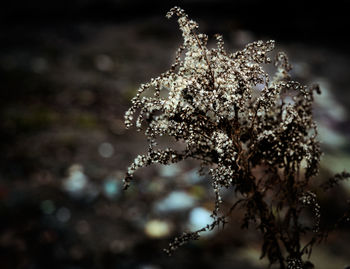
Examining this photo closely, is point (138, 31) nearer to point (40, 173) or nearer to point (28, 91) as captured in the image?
point (28, 91)

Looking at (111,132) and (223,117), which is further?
(111,132)

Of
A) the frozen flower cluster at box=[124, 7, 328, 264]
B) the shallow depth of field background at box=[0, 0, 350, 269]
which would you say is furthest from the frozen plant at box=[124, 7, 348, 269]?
the shallow depth of field background at box=[0, 0, 350, 269]

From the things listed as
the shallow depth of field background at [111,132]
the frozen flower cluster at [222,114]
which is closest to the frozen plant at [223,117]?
the frozen flower cluster at [222,114]

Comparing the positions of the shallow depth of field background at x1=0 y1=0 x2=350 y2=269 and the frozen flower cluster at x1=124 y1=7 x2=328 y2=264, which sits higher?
the shallow depth of field background at x1=0 y1=0 x2=350 y2=269

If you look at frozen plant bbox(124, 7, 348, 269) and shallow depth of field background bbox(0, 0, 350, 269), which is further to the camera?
shallow depth of field background bbox(0, 0, 350, 269)

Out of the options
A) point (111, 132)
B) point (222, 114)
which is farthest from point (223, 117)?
point (111, 132)

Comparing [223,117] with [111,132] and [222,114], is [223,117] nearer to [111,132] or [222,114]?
[222,114]

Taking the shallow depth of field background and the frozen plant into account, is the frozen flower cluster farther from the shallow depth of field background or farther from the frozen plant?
the shallow depth of field background

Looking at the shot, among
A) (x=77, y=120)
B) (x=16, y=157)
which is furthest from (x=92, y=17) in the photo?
(x=16, y=157)

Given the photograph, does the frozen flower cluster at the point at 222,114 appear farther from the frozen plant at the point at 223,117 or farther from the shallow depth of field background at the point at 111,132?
the shallow depth of field background at the point at 111,132
